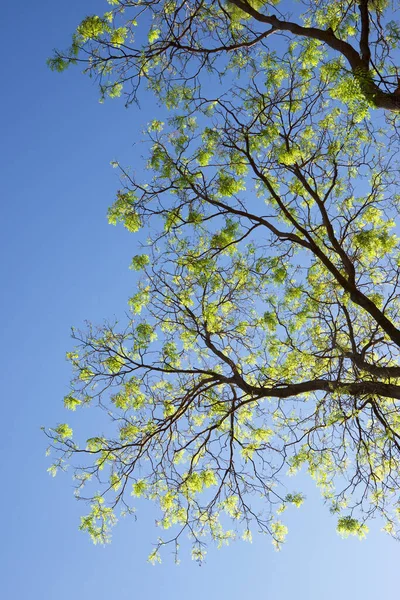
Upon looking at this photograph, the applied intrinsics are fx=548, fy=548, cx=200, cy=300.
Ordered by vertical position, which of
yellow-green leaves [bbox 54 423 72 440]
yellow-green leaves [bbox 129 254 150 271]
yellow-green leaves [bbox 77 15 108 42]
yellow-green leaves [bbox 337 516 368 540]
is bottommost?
yellow-green leaves [bbox 337 516 368 540]

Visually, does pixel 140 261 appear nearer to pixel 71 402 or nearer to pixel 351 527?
pixel 71 402

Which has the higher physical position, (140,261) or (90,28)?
(90,28)

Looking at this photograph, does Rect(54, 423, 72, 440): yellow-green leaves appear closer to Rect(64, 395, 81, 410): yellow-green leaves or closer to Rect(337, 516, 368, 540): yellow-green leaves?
Rect(64, 395, 81, 410): yellow-green leaves

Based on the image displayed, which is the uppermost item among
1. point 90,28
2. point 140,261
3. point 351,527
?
point 90,28

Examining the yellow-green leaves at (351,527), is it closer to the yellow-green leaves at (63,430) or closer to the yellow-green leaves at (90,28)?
the yellow-green leaves at (63,430)

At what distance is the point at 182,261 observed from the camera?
8555 millimetres

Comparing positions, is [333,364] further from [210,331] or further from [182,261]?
[182,261]

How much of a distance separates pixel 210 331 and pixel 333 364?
1.99 m

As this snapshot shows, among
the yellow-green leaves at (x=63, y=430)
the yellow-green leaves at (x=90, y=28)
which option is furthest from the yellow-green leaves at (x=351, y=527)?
the yellow-green leaves at (x=90, y=28)

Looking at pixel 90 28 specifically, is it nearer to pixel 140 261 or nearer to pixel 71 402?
pixel 140 261

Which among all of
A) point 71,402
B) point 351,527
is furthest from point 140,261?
point 351,527

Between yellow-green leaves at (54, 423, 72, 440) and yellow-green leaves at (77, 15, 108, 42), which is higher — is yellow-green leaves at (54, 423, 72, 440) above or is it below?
below

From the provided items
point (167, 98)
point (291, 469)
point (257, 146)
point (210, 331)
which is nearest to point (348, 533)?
point (291, 469)

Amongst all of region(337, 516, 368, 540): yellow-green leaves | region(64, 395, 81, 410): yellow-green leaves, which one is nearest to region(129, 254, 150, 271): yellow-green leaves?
region(64, 395, 81, 410): yellow-green leaves
